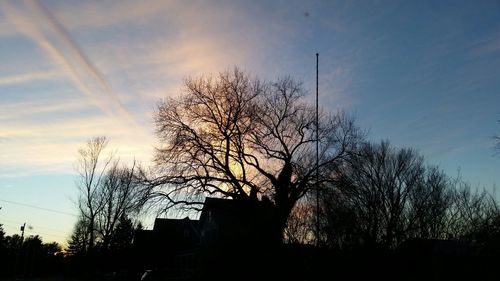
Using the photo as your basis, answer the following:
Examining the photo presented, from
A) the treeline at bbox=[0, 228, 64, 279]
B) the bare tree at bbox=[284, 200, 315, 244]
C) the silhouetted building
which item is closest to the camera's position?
the silhouetted building

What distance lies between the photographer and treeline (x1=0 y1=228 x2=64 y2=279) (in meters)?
93.7

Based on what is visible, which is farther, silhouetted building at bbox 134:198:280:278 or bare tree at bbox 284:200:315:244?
bare tree at bbox 284:200:315:244

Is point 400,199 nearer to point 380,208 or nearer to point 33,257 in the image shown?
point 380,208

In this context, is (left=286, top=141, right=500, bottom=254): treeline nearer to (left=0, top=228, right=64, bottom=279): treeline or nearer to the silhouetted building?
the silhouetted building

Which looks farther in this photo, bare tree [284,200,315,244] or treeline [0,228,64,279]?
treeline [0,228,64,279]

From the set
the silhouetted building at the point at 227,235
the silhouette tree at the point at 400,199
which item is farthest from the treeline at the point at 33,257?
the silhouette tree at the point at 400,199

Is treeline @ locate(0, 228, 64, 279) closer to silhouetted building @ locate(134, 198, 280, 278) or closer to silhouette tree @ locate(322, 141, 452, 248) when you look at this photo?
silhouetted building @ locate(134, 198, 280, 278)

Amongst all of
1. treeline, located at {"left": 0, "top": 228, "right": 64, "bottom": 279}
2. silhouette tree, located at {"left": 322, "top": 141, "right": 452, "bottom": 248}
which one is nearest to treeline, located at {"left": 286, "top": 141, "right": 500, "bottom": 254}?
silhouette tree, located at {"left": 322, "top": 141, "right": 452, "bottom": 248}

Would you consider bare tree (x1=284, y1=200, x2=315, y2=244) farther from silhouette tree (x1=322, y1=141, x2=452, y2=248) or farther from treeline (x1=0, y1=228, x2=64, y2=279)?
treeline (x1=0, y1=228, x2=64, y2=279)

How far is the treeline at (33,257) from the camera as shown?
93.7 metres

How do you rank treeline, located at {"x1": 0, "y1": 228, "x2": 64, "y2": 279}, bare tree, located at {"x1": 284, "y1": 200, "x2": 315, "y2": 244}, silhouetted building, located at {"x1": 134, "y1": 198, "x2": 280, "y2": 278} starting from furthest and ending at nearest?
1. treeline, located at {"x1": 0, "y1": 228, "x2": 64, "y2": 279}
2. bare tree, located at {"x1": 284, "y1": 200, "x2": 315, "y2": 244}
3. silhouetted building, located at {"x1": 134, "y1": 198, "x2": 280, "y2": 278}

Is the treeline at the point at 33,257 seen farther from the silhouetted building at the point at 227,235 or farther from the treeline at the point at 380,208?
the treeline at the point at 380,208

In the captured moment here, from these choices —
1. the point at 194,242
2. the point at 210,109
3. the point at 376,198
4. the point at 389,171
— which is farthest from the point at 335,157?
the point at 194,242

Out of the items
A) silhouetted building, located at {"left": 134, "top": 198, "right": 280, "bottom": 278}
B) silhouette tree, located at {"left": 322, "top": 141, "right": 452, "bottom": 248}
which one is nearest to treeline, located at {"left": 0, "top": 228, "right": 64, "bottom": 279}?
silhouetted building, located at {"left": 134, "top": 198, "right": 280, "bottom": 278}
